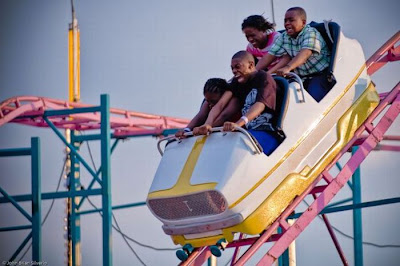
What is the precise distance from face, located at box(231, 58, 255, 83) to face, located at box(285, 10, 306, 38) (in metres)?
0.49

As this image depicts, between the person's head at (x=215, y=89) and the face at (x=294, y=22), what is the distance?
594 mm

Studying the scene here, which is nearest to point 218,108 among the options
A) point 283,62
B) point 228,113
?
point 228,113

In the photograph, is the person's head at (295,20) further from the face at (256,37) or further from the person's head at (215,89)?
the person's head at (215,89)

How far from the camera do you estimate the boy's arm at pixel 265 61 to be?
24.0 ft

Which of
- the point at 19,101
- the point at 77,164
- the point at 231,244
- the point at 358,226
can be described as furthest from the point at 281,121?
the point at 77,164

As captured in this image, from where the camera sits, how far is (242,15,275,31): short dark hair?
735 centimetres

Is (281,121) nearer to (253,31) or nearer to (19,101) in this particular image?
(253,31)

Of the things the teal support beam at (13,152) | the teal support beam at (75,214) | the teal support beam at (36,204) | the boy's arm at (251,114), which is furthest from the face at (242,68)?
the teal support beam at (75,214)

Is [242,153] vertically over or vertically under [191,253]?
over

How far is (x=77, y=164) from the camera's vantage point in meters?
13.9

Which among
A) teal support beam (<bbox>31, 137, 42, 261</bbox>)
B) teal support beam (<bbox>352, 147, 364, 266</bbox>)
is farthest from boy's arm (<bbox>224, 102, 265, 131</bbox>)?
teal support beam (<bbox>352, 147, 364, 266</bbox>)

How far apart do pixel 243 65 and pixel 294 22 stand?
0.56m

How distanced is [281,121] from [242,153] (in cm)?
41

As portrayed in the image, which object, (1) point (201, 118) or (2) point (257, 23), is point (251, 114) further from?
(2) point (257, 23)
